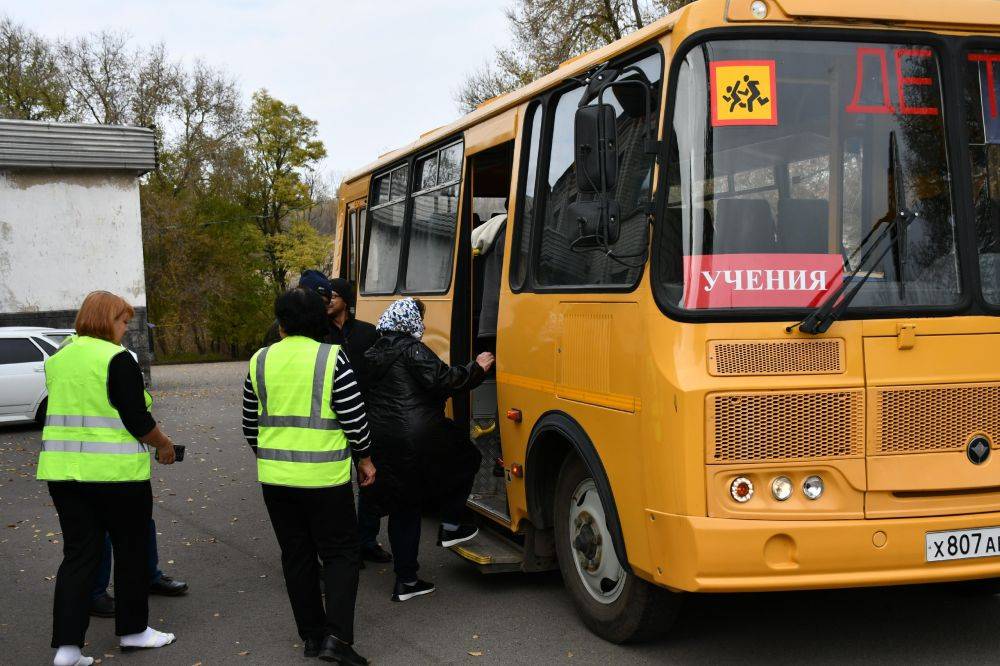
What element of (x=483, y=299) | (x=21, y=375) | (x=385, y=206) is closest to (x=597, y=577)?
(x=483, y=299)

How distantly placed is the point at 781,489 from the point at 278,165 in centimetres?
4788

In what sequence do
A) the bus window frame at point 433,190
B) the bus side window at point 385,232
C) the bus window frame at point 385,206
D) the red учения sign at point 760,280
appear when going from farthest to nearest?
the bus side window at point 385,232
the bus window frame at point 385,206
the bus window frame at point 433,190
the red учения sign at point 760,280

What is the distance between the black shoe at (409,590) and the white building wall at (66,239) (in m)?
17.8

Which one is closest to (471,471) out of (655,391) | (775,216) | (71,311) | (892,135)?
(655,391)

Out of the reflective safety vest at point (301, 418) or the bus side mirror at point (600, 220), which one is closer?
the bus side mirror at point (600, 220)

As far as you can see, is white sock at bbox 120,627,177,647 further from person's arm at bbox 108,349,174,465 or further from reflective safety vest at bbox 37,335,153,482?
person's arm at bbox 108,349,174,465

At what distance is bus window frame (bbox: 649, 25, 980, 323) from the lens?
4.52m

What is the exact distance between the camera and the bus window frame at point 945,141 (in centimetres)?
452

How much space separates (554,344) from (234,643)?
2.31m

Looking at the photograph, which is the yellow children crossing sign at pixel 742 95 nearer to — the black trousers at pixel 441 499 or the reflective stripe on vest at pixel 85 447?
the black trousers at pixel 441 499

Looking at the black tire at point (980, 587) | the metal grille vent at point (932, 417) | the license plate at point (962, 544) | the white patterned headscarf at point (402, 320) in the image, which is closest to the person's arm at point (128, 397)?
the white patterned headscarf at point (402, 320)

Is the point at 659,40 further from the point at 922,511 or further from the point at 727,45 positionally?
Answer: the point at 922,511

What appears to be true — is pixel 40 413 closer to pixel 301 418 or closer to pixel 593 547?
pixel 301 418

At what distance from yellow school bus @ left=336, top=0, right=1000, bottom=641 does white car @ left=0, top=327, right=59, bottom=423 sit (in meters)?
13.4
